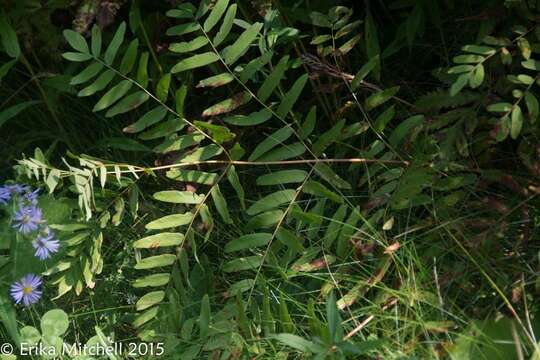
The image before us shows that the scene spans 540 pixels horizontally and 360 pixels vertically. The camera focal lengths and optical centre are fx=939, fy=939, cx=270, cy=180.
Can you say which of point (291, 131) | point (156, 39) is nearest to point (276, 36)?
point (291, 131)

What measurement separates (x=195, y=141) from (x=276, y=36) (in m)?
0.36

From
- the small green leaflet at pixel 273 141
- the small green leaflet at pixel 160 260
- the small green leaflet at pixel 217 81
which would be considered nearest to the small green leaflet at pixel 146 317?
the small green leaflet at pixel 160 260

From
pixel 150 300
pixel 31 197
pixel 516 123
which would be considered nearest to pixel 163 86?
pixel 31 197

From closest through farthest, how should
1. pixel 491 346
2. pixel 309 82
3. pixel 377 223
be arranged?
pixel 491 346 → pixel 377 223 → pixel 309 82

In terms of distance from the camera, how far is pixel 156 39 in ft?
9.12

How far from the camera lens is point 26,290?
243 centimetres

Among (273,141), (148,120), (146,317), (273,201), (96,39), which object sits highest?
(96,39)

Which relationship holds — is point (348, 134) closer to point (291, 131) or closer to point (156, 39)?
point (291, 131)

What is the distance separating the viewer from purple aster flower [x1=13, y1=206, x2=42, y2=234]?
7.87 ft

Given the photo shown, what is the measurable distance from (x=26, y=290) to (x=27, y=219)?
0.61ft

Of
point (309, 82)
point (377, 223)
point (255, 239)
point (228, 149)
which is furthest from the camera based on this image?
point (309, 82)

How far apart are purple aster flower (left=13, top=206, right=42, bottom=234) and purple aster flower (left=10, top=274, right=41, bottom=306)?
134 millimetres

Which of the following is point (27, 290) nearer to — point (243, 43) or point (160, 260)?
point (160, 260)

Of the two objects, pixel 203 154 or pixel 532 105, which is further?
pixel 203 154
